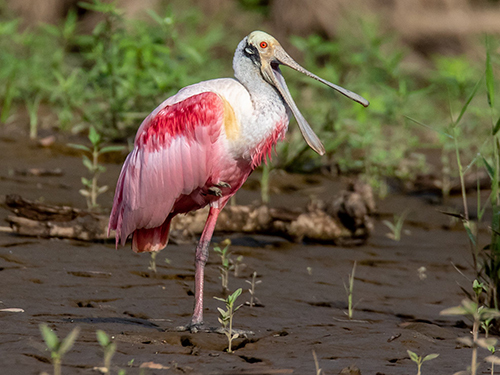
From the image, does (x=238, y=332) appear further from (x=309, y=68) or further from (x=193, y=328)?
(x=309, y=68)

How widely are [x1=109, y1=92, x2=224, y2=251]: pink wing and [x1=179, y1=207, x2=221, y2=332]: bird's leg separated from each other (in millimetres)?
231

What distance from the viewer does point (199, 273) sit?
380 centimetres

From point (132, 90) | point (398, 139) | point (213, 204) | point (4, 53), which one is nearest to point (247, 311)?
point (213, 204)

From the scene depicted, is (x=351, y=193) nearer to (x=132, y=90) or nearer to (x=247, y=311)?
(x=247, y=311)

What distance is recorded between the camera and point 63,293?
386 cm

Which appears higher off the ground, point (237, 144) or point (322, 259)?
point (237, 144)

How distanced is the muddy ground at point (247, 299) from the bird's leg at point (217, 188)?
0.65 meters

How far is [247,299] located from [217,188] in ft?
2.37

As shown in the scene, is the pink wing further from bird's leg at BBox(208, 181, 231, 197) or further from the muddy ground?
the muddy ground

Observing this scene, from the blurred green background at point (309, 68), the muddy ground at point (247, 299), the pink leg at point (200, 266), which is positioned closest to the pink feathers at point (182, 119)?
the pink leg at point (200, 266)

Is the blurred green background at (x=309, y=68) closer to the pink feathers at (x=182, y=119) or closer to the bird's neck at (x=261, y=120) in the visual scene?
the bird's neck at (x=261, y=120)

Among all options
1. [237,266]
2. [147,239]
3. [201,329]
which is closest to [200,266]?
[147,239]

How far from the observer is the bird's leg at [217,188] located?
150 inches

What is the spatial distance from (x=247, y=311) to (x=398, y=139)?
4444 millimetres
